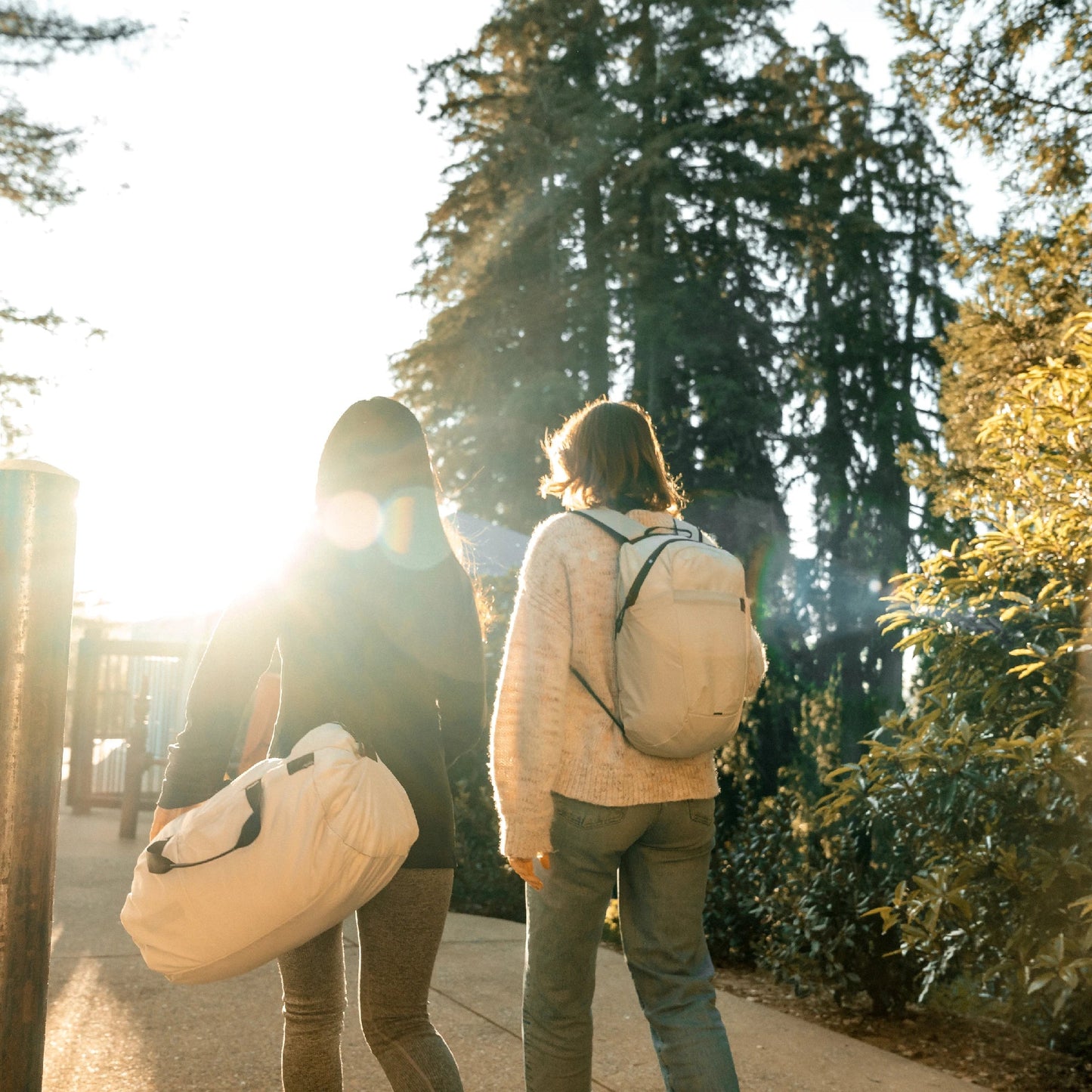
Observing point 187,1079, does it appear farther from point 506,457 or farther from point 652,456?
point 506,457

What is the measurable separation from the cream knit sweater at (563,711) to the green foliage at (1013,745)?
1.59 metres

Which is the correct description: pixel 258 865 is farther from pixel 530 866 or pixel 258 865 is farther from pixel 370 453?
pixel 370 453

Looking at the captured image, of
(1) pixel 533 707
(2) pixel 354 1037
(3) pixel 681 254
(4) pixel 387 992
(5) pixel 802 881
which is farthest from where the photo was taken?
(3) pixel 681 254

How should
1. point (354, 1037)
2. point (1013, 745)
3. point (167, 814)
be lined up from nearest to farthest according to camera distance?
1. point (167, 814)
2. point (1013, 745)
3. point (354, 1037)

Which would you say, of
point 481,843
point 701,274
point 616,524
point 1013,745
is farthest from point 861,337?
point 616,524

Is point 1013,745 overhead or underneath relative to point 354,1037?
overhead

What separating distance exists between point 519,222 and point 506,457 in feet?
12.8

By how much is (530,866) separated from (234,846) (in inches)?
27.7

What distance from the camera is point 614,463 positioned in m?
2.76

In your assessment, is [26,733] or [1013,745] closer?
[26,733]

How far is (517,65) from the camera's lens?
20.9 metres

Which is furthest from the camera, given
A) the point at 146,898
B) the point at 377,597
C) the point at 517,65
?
the point at 517,65

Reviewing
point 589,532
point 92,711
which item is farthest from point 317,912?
point 92,711

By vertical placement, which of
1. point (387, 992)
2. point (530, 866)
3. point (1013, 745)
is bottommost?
point (387, 992)
